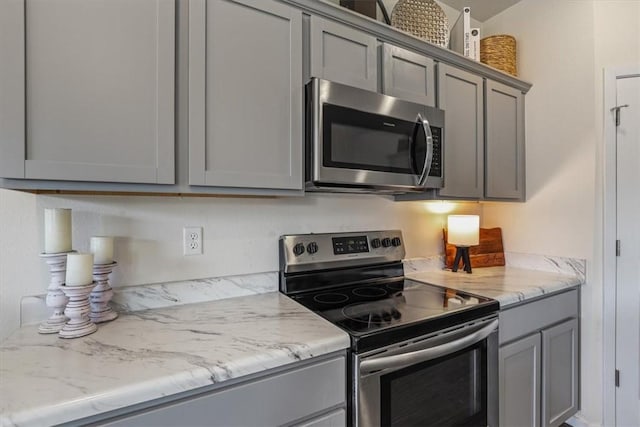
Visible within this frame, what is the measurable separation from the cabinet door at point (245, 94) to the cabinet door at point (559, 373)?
162cm

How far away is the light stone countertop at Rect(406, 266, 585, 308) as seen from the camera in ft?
5.10

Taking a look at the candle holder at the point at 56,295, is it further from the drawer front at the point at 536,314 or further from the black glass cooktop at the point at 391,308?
the drawer front at the point at 536,314

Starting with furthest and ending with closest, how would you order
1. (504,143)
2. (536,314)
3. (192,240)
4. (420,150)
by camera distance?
(504,143) → (536,314) → (420,150) → (192,240)

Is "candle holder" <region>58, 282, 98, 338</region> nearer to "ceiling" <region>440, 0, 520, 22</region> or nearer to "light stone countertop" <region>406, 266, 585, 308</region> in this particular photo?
"light stone countertop" <region>406, 266, 585, 308</region>

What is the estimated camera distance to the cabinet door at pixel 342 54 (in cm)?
133

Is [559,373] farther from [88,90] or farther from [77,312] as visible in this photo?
[88,90]

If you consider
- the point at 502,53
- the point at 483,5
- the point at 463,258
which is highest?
the point at 483,5

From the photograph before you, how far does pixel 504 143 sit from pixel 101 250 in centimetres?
224

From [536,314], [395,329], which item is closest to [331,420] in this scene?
[395,329]

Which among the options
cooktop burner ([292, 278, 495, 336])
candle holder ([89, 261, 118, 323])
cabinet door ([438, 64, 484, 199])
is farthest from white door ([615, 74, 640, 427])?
candle holder ([89, 261, 118, 323])

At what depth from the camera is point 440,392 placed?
126 centimetres

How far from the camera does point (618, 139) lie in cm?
181

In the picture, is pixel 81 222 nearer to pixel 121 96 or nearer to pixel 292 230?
pixel 121 96

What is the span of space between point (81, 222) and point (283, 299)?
2.74ft
